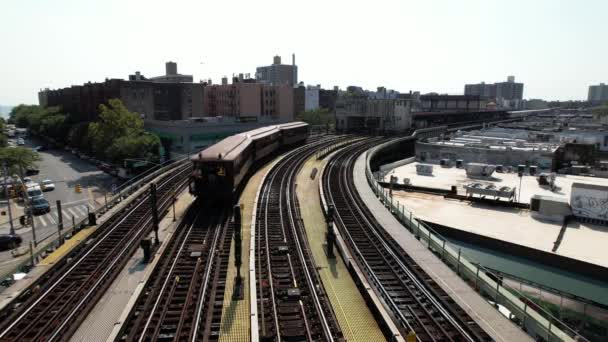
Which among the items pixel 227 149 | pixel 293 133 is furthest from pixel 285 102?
pixel 227 149

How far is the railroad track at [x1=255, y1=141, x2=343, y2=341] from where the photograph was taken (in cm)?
1338

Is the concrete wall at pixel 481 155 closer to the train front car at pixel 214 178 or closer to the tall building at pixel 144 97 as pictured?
the tall building at pixel 144 97

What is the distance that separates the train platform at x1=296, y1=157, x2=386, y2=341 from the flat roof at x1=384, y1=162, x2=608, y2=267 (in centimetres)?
1740

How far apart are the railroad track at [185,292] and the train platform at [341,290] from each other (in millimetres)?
4513

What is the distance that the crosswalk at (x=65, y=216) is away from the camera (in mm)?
35688

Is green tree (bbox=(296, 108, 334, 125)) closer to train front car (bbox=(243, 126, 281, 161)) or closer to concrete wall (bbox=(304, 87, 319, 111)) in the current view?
concrete wall (bbox=(304, 87, 319, 111))

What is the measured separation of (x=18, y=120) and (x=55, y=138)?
60.7m

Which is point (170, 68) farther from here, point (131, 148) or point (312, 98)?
point (131, 148)

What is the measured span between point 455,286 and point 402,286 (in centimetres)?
223

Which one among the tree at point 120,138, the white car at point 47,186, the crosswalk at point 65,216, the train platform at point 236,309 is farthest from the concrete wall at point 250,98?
the train platform at point 236,309

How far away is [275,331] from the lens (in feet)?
43.4

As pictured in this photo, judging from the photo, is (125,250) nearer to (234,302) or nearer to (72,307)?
(72,307)

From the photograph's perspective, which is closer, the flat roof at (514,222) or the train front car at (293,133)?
the flat roof at (514,222)

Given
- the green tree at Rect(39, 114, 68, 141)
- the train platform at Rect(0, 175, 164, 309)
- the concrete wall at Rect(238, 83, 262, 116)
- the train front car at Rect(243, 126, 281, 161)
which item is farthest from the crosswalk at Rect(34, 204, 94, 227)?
the concrete wall at Rect(238, 83, 262, 116)
